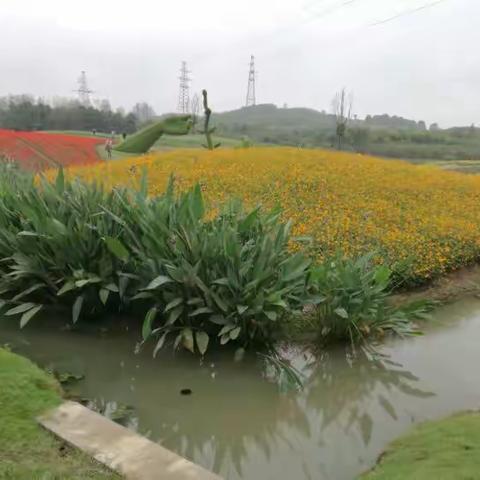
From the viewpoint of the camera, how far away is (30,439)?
113 inches

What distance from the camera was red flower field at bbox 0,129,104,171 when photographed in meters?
14.3

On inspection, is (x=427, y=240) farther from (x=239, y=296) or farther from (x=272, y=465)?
(x=272, y=465)

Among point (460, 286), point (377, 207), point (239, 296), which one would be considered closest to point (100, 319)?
point (239, 296)

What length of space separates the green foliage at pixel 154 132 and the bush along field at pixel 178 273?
36.4ft

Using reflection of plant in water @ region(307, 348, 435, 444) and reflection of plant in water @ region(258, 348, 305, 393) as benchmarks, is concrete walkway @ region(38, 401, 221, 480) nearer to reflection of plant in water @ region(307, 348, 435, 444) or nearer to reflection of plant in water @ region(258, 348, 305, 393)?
reflection of plant in water @ region(307, 348, 435, 444)

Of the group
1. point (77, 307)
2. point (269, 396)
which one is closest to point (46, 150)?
point (77, 307)

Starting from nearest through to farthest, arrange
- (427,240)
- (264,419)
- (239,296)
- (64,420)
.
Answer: (64,420)
(264,419)
(239,296)
(427,240)

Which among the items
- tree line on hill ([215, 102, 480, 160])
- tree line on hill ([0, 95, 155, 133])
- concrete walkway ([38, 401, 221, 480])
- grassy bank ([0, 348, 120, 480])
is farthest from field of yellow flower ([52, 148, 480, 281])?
tree line on hill ([0, 95, 155, 133])

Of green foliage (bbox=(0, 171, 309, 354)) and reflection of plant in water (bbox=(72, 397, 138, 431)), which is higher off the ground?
green foliage (bbox=(0, 171, 309, 354))

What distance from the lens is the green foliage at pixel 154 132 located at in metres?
16.5

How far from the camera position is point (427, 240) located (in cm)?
802

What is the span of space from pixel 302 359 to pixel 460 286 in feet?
11.2

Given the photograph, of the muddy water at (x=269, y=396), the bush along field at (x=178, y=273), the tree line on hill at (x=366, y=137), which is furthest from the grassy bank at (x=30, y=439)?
the tree line on hill at (x=366, y=137)

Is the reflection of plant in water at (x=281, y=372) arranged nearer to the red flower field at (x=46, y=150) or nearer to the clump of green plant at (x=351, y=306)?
the clump of green plant at (x=351, y=306)
